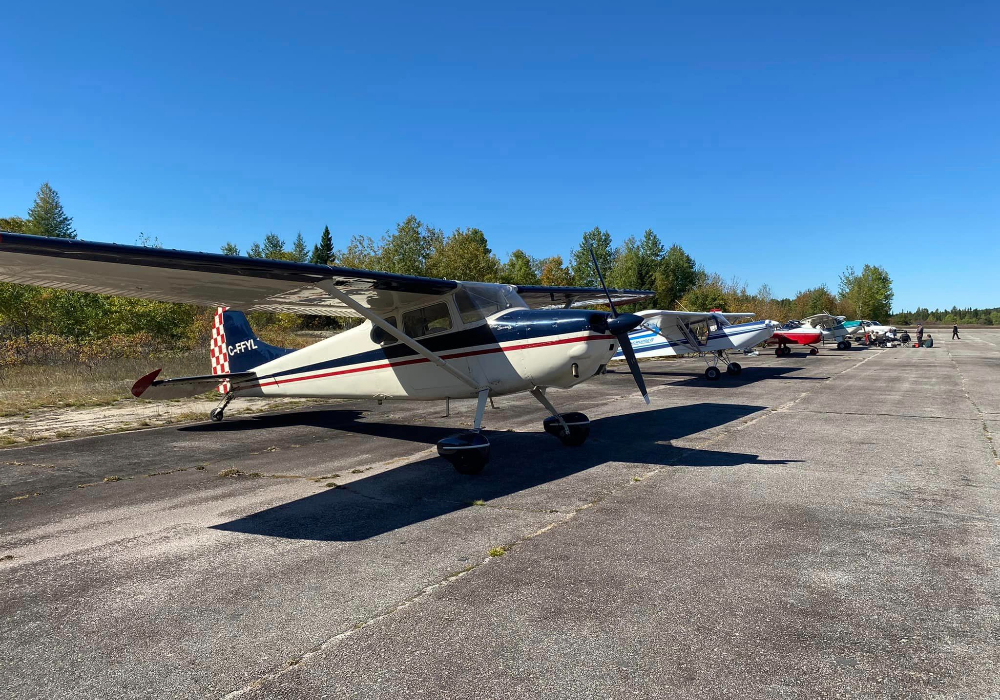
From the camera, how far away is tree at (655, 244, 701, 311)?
81.1 metres

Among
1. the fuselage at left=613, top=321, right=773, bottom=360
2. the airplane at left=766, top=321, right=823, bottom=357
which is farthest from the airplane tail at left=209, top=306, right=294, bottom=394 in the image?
the airplane at left=766, top=321, right=823, bottom=357

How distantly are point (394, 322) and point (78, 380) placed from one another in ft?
56.4

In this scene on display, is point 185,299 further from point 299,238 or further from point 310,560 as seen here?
point 299,238

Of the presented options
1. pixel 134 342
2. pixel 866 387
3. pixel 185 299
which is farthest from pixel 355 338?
pixel 134 342

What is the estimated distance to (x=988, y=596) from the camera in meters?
3.66

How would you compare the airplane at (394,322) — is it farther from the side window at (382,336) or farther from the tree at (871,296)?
the tree at (871,296)

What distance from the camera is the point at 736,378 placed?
2128cm

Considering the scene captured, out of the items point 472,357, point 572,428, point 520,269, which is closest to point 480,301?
point 472,357

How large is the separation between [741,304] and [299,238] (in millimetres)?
98465

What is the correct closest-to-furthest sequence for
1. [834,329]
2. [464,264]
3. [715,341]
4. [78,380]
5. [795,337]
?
1. [78,380]
2. [715,341]
3. [795,337]
4. [834,329]
5. [464,264]

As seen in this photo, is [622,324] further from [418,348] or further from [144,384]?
[144,384]

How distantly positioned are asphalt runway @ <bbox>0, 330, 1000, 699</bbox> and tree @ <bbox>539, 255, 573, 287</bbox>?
64253 mm

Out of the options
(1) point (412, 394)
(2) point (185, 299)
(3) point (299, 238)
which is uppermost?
(3) point (299, 238)

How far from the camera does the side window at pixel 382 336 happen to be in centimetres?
885
